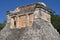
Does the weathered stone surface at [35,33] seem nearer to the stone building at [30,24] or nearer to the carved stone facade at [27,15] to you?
the stone building at [30,24]

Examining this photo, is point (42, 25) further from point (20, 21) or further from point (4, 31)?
point (4, 31)

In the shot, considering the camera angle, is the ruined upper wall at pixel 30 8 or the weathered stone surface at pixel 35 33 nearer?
the weathered stone surface at pixel 35 33

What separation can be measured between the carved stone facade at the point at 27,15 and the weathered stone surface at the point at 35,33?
55 centimetres

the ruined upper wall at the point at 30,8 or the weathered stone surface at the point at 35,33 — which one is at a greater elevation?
the ruined upper wall at the point at 30,8

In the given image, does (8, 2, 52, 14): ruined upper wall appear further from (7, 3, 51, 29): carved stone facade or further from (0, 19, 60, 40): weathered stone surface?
(0, 19, 60, 40): weathered stone surface

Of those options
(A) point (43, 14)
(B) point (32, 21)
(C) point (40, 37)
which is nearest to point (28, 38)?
(C) point (40, 37)

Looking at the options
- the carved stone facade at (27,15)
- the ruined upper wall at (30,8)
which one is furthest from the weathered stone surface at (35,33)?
the ruined upper wall at (30,8)

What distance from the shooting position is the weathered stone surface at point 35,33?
1273 cm

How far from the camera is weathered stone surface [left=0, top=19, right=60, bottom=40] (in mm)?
12727

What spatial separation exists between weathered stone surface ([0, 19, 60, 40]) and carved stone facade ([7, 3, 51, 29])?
55cm

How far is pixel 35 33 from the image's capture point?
41.8 ft

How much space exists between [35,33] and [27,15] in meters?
2.26

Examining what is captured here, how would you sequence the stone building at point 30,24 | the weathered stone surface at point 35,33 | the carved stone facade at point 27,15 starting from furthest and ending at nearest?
the carved stone facade at point 27,15
the stone building at point 30,24
the weathered stone surface at point 35,33

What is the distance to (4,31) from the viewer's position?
15.1 m
